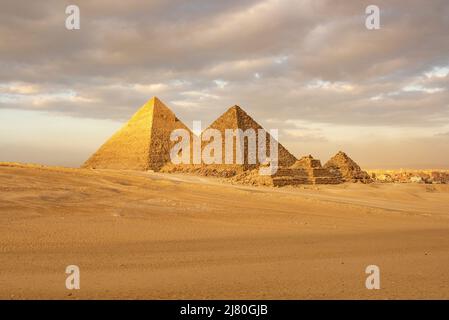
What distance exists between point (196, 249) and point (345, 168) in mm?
28812

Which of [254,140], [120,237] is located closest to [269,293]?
[120,237]

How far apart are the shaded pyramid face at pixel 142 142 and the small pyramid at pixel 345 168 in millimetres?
21629

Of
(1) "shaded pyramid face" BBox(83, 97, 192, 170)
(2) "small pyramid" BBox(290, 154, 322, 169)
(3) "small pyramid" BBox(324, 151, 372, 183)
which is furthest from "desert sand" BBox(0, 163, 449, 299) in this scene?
(1) "shaded pyramid face" BBox(83, 97, 192, 170)

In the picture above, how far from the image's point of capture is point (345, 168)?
112 ft

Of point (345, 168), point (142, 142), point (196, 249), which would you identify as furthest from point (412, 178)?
point (196, 249)

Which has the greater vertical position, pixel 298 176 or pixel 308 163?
pixel 308 163

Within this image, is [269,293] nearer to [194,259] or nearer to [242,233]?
[194,259]

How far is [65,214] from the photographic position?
9.23 meters

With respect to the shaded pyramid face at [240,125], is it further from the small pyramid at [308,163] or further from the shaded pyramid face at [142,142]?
the small pyramid at [308,163]

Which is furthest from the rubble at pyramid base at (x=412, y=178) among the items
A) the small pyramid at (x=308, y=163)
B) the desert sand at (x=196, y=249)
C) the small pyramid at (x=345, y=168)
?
the desert sand at (x=196, y=249)

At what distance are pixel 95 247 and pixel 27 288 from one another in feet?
7.44

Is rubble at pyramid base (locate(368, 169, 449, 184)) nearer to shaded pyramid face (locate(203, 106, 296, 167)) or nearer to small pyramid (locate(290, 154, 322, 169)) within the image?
shaded pyramid face (locate(203, 106, 296, 167))

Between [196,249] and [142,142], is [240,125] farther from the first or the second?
[196,249]

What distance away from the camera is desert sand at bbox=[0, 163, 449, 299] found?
4.79 m
